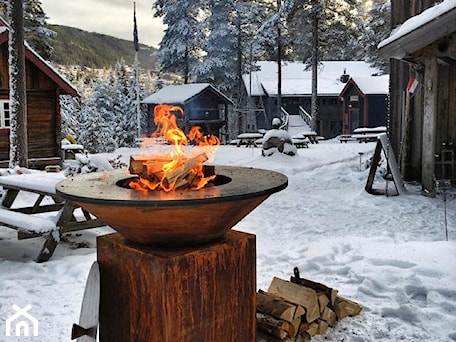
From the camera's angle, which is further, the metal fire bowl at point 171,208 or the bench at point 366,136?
the bench at point 366,136

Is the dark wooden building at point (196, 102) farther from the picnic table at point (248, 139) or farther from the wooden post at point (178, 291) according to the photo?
the wooden post at point (178, 291)

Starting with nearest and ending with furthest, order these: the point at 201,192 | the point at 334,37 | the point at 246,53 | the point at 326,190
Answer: the point at 201,192 → the point at 326,190 → the point at 334,37 → the point at 246,53

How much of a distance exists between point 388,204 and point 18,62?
968cm

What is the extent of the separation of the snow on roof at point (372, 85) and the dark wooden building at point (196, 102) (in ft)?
32.0

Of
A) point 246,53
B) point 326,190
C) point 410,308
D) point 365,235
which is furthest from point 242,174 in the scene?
point 246,53

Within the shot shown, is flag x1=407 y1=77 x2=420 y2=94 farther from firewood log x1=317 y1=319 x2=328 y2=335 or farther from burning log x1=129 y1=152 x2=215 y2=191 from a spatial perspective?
burning log x1=129 y1=152 x2=215 y2=191

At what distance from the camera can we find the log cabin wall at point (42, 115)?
1545 cm

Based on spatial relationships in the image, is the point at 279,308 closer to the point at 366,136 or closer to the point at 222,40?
the point at 366,136

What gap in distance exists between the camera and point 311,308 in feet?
12.9

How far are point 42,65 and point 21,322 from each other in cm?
1254

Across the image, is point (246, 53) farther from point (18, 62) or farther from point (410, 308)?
point (410, 308)

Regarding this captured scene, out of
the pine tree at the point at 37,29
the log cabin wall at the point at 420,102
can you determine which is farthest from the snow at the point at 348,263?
the pine tree at the point at 37,29

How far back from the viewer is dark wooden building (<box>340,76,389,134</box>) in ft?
108

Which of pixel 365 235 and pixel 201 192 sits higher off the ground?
pixel 201 192
